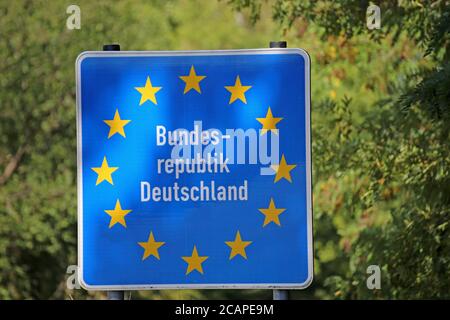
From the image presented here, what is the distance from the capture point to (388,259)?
45.8 ft

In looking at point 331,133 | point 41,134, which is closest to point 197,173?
point 331,133

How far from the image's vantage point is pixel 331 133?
52.9 ft

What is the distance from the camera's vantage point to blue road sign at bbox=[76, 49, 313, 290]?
640cm

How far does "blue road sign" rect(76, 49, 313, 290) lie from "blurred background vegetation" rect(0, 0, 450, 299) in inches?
91.1

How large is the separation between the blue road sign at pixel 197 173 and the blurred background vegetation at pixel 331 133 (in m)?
2.31

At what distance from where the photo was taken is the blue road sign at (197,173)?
6398 millimetres

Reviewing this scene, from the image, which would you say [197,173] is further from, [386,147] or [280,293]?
[386,147]

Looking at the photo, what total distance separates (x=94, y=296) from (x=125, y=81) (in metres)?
13.7

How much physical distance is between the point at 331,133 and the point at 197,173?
9808mm

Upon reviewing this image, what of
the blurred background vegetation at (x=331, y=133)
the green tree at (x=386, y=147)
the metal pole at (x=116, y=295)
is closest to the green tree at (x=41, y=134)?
the blurred background vegetation at (x=331, y=133)

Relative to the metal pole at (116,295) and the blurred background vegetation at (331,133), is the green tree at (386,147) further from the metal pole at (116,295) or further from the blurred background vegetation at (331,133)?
the metal pole at (116,295)

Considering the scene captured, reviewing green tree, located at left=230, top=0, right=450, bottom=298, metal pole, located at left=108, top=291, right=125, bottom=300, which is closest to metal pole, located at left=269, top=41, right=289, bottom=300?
metal pole, located at left=108, top=291, right=125, bottom=300

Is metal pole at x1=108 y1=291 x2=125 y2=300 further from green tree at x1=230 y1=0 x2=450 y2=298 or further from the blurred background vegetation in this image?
green tree at x1=230 y1=0 x2=450 y2=298

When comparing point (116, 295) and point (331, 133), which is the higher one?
point (331, 133)
